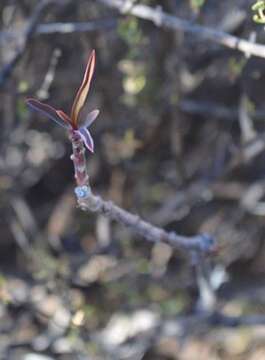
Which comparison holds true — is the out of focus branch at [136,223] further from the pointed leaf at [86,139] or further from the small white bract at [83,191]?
the pointed leaf at [86,139]

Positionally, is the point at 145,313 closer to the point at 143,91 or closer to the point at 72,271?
the point at 72,271

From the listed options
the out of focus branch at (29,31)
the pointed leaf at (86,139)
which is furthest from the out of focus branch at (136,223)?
the out of focus branch at (29,31)

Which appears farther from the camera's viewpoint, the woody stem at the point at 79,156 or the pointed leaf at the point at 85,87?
the woody stem at the point at 79,156

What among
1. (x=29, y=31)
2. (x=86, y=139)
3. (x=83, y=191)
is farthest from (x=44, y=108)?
(x=29, y=31)

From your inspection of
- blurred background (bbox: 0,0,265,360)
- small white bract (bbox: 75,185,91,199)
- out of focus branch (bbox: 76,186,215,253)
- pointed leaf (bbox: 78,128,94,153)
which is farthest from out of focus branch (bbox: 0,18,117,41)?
pointed leaf (bbox: 78,128,94,153)

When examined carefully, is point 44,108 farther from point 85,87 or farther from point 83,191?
point 83,191

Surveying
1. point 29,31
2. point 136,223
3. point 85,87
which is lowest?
point 85,87
